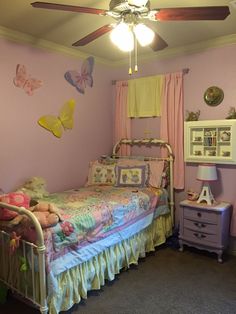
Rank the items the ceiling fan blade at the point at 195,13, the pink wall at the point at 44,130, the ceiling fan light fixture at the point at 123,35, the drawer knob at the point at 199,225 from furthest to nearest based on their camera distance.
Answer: the drawer knob at the point at 199,225 → the pink wall at the point at 44,130 → the ceiling fan light fixture at the point at 123,35 → the ceiling fan blade at the point at 195,13

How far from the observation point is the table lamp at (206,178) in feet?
10.2

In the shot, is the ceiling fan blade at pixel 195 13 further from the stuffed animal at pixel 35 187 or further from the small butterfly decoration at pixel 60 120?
the stuffed animal at pixel 35 187

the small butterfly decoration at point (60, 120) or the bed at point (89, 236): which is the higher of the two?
the small butterfly decoration at point (60, 120)

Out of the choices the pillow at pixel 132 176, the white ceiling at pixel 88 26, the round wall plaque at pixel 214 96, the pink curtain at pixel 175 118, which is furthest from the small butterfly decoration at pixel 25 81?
the round wall plaque at pixel 214 96

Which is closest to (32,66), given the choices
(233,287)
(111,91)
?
(111,91)

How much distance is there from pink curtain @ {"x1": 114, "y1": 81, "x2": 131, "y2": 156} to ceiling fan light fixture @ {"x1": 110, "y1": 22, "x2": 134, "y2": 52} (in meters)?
1.99

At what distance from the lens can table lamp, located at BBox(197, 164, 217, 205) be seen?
3104 millimetres

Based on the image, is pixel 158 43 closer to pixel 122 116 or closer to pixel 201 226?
pixel 122 116

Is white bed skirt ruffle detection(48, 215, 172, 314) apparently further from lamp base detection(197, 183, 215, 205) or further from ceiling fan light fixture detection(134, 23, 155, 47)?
ceiling fan light fixture detection(134, 23, 155, 47)

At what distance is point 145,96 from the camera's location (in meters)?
3.80

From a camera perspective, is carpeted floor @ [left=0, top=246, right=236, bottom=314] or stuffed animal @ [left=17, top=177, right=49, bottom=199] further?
stuffed animal @ [left=17, top=177, right=49, bottom=199]

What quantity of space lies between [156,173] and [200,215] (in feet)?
2.42

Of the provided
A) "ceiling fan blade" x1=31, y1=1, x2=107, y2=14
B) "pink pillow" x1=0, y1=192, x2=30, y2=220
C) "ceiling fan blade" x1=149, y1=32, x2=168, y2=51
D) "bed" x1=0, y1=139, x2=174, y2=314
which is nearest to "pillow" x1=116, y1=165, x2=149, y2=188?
"bed" x1=0, y1=139, x2=174, y2=314

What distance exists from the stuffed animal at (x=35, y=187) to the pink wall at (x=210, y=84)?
171 cm
